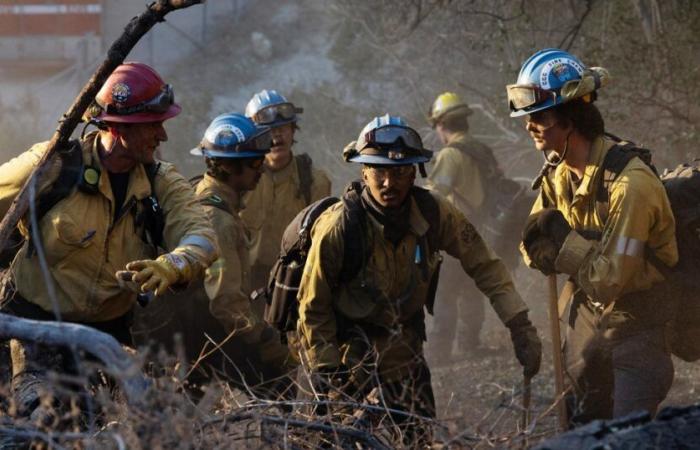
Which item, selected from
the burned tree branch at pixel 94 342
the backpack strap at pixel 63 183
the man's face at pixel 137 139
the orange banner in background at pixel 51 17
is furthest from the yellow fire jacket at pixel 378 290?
the orange banner in background at pixel 51 17

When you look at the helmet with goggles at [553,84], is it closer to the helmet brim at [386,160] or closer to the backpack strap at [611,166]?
the backpack strap at [611,166]

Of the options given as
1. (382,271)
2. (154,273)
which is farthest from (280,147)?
(154,273)

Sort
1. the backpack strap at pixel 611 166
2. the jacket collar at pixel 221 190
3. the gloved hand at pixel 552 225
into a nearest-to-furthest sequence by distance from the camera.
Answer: the backpack strap at pixel 611 166
the gloved hand at pixel 552 225
the jacket collar at pixel 221 190

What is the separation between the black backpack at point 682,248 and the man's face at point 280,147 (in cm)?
293

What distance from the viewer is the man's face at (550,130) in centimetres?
574

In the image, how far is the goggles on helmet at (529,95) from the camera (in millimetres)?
5715

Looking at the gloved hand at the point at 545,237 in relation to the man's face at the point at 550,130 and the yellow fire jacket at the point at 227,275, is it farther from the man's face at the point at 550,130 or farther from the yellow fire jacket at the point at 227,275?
the yellow fire jacket at the point at 227,275

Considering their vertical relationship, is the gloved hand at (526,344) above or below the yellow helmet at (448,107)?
below

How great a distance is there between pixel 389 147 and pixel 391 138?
0.14 feet

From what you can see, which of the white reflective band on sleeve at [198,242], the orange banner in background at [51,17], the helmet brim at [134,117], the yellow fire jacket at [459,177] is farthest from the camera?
the orange banner in background at [51,17]

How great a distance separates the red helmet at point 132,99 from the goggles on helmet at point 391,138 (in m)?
0.88

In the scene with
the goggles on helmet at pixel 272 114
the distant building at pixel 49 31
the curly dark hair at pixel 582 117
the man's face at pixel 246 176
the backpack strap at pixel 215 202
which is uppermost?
the distant building at pixel 49 31

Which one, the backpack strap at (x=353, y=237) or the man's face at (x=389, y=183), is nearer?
the backpack strap at (x=353, y=237)

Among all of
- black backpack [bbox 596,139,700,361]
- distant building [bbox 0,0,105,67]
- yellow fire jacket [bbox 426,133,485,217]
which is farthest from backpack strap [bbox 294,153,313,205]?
distant building [bbox 0,0,105,67]
